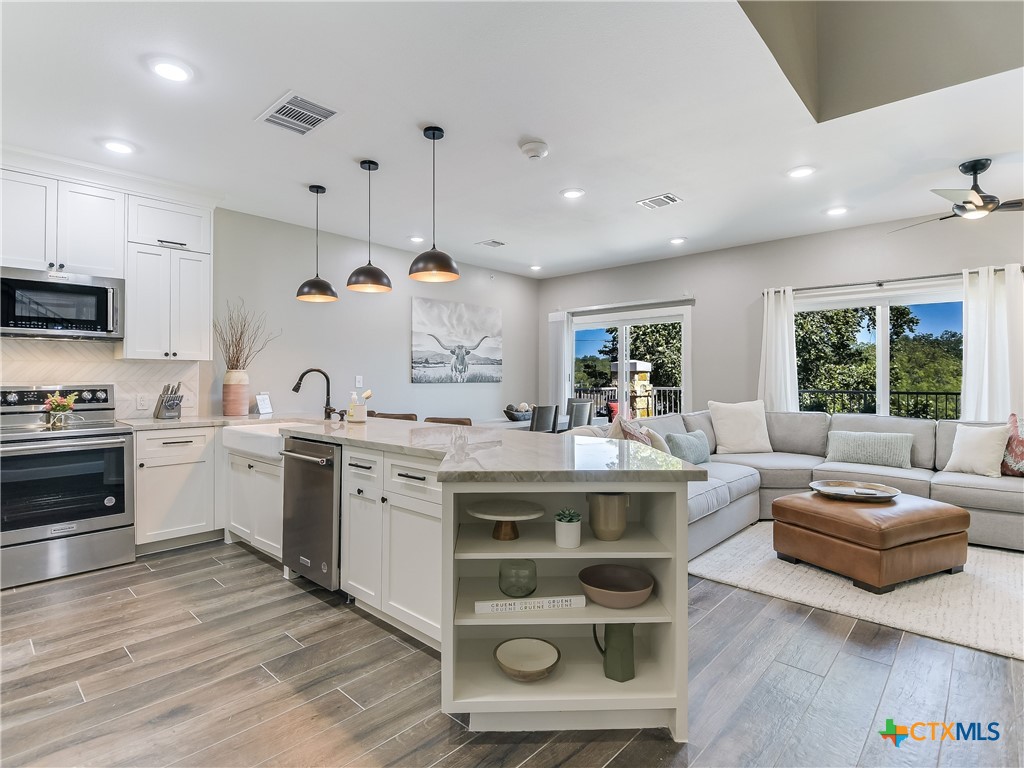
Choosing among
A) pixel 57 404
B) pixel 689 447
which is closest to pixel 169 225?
pixel 57 404

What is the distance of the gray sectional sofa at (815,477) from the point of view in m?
3.51

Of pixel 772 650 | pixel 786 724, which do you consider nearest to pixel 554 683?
pixel 786 724

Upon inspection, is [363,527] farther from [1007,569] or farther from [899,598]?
A: [1007,569]

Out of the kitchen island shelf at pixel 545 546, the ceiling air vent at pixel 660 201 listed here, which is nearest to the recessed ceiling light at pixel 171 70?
the kitchen island shelf at pixel 545 546

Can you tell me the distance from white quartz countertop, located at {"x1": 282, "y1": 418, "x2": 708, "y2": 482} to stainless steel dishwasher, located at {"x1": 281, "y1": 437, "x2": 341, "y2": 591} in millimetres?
103

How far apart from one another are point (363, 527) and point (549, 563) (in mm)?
1041

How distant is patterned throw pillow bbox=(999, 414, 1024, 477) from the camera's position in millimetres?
3723

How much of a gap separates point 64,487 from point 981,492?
6143 mm

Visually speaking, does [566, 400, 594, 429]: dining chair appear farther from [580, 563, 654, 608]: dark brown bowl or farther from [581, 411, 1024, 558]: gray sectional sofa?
[580, 563, 654, 608]: dark brown bowl

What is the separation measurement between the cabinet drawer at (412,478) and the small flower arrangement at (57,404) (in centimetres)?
259

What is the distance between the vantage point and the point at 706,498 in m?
3.39

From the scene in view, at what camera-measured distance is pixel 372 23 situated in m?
2.04

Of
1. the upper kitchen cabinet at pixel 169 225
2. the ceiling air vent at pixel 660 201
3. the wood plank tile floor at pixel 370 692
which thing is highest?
the ceiling air vent at pixel 660 201

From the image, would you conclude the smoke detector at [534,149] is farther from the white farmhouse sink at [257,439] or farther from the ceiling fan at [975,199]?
the ceiling fan at [975,199]
